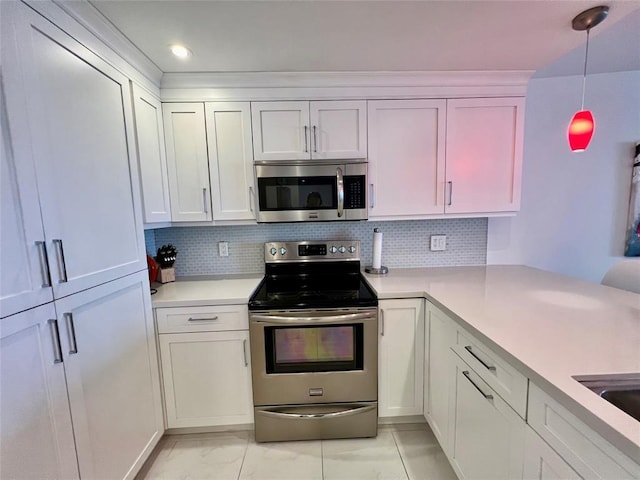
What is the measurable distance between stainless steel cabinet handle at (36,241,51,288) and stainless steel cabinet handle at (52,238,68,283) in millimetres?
41

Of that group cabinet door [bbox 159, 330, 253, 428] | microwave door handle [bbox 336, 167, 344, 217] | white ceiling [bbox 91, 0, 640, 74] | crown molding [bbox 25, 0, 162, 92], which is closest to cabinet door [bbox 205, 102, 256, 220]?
white ceiling [bbox 91, 0, 640, 74]

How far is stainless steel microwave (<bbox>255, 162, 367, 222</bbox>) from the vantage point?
5.83 ft

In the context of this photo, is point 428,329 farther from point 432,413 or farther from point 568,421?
point 568,421

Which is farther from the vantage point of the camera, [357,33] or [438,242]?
[438,242]

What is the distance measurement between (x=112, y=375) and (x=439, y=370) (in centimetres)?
164

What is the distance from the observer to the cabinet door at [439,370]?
4.51 feet

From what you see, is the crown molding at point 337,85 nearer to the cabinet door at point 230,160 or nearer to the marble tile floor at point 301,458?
the cabinet door at point 230,160

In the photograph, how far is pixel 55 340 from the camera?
929mm

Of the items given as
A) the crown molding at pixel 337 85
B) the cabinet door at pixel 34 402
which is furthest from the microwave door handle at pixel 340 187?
the cabinet door at pixel 34 402

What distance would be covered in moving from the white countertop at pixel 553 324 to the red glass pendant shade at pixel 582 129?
77 cm

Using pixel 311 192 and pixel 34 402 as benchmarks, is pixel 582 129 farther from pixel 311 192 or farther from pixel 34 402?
pixel 34 402

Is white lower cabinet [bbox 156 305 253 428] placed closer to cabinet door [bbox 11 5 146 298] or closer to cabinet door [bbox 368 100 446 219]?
cabinet door [bbox 11 5 146 298]

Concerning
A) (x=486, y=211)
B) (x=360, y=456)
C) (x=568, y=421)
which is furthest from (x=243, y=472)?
(x=486, y=211)

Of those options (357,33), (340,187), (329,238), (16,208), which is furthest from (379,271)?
(16,208)
